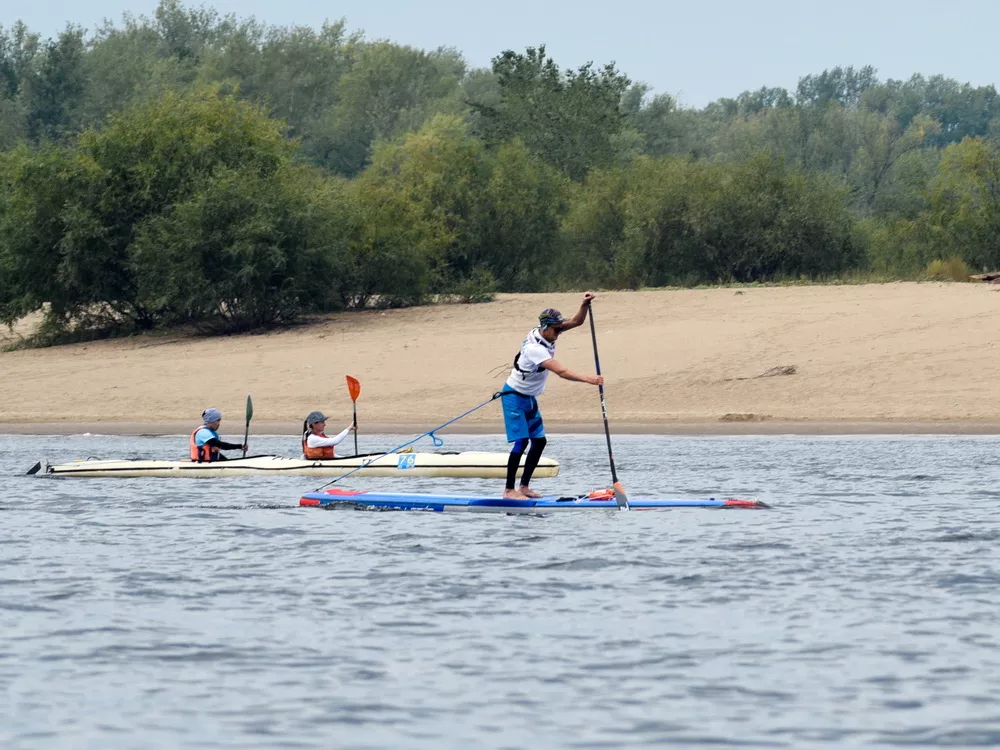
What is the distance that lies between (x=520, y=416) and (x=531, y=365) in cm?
55

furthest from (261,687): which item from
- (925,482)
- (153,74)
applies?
(153,74)

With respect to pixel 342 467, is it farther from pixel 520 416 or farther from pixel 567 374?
pixel 567 374

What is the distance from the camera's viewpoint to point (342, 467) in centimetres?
1723

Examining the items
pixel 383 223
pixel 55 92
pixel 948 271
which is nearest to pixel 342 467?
pixel 383 223

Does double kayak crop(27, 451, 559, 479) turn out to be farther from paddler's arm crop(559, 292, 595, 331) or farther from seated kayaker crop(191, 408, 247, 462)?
paddler's arm crop(559, 292, 595, 331)

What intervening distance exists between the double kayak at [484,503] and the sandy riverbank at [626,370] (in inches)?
330

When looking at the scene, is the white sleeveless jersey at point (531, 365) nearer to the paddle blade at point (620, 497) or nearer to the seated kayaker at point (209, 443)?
the paddle blade at point (620, 497)

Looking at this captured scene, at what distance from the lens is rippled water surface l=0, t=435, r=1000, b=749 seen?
7.20 m

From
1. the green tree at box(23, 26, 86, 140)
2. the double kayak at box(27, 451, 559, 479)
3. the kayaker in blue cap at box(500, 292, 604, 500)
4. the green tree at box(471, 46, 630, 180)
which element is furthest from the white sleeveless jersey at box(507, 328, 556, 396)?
the green tree at box(23, 26, 86, 140)

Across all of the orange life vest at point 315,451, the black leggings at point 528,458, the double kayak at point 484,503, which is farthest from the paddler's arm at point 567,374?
the orange life vest at point 315,451

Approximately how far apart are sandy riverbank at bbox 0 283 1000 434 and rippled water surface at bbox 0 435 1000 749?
754cm

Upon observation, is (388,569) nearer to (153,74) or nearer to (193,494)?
(193,494)

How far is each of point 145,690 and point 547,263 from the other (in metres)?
33.1

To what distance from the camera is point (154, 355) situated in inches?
1217
